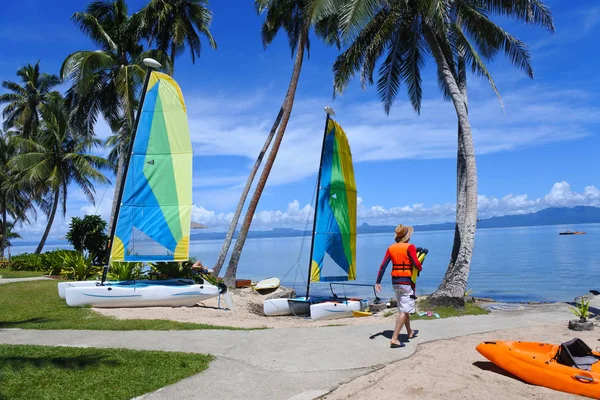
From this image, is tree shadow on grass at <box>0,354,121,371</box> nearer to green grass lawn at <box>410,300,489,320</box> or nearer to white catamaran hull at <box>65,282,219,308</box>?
white catamaran hull at <box>65,282,219,308</box>

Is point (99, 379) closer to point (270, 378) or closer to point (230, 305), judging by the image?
point (270, 378)

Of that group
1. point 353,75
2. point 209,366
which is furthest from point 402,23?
point 209,366

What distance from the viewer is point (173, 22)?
80.5ft

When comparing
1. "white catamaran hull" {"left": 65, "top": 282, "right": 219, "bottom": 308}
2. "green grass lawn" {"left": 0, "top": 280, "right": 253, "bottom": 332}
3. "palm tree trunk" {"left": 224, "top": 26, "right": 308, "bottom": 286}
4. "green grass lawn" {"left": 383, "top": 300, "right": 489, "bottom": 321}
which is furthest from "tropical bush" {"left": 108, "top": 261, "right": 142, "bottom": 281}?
"green grass lawn" {"left": 383, "top": 300, "right": 489, "bottom": 321}

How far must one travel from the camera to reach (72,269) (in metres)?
18.8

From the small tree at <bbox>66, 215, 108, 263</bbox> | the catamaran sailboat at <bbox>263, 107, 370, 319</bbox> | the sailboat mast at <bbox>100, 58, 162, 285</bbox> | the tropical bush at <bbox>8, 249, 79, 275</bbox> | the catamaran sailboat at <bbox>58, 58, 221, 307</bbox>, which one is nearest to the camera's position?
the sailboat mast at <bbox>100, 58, 162, 285</bbox>

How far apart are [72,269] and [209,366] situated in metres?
14.1

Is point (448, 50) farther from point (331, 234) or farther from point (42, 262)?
point (42, 262)

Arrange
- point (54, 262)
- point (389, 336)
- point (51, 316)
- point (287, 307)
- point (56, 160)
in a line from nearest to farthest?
point (389, 336) < point (51, 316) < point (287, 307) < point (54, 262) < point (56, 160)

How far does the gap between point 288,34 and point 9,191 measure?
899 inches

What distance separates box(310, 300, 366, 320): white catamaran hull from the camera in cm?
1345

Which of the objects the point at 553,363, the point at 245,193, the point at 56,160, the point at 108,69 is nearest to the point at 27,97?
the point at 56,160

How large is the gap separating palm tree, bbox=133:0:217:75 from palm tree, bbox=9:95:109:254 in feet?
29.2

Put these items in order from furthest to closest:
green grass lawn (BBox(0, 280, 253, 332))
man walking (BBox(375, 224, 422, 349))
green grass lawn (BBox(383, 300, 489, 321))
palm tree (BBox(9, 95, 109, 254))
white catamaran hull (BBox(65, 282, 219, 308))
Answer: palm tree (BBox(9, 95, 109, 254)) → white catamaran hull (BBox(65, 282, 219, 308)) → green grass lawn (BBox(383, 300, 489, 321)) → green grass lawn (BBox(0, 280, 253, 332)) → man walking (BBox(375, 224, 422, 349))
